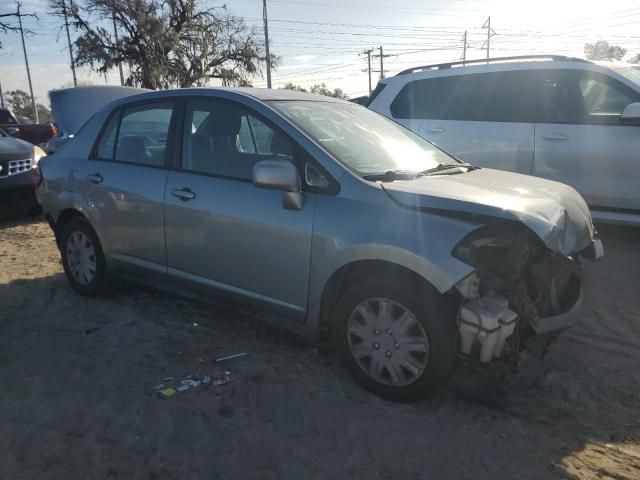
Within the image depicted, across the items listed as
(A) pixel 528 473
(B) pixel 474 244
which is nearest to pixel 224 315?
(B) pixel 474 244

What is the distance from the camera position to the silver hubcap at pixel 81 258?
4621mm

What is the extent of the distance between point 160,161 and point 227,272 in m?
1.08

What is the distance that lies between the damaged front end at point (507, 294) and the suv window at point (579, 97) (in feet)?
10.2

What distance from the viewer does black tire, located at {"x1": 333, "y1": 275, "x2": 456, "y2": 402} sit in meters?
2.79

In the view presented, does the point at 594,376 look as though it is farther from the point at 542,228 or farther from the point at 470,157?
the point at 470,157

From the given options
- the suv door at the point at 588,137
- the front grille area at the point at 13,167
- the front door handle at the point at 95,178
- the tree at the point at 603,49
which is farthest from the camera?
the tree at the point at 603,49

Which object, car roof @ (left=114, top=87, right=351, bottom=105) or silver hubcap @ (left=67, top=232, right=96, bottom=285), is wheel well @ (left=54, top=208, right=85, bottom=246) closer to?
silver hubcap @ (left=67, top=232, right=96, bottom=285)

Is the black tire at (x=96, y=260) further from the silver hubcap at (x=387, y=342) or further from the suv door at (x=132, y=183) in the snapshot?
the silver hubcap at (x=387, y=342)

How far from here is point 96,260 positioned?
455 centimetres

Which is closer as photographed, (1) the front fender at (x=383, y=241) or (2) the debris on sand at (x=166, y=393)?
(1) the front fender at (x=383, y=241)

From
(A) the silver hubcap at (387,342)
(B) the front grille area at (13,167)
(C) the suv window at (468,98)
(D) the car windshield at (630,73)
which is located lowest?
(A) the silver hubcap at (387,342)

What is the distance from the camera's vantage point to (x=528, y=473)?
97.0 inches

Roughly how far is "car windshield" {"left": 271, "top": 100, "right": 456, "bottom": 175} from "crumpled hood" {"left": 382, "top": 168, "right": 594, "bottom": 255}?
11.3 inches

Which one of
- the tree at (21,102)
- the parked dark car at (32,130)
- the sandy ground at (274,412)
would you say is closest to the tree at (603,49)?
the parked dark car at (32,130)
